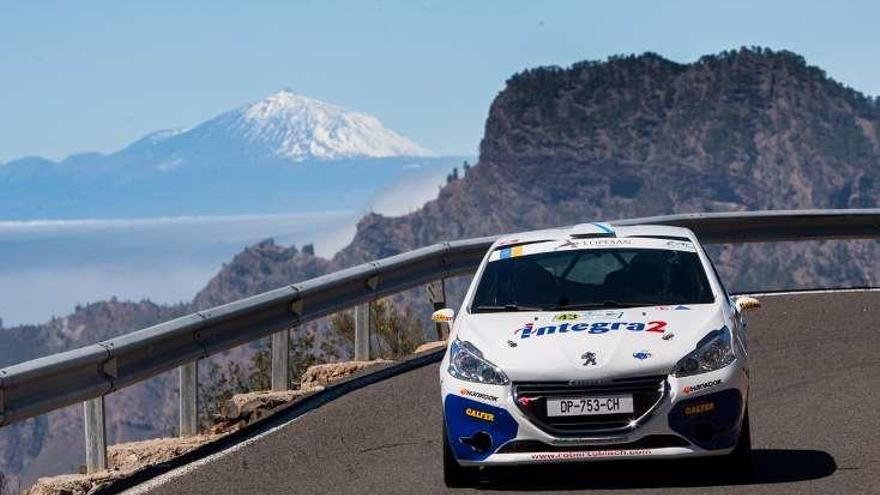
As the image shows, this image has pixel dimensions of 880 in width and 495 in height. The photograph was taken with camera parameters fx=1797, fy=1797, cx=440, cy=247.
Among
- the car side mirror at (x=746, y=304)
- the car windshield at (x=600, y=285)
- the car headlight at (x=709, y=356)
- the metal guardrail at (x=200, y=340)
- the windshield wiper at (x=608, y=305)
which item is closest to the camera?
the car headlight at (x=709, y=356)

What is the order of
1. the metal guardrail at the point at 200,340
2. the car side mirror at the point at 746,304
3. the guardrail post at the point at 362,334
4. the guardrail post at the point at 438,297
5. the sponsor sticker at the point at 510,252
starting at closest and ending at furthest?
the car side mirror at the point at 746,304 < the metal guardrail at the point at 200,340 < the sponsor sticker at the point at 510,252 < the guardrail post at the point at 362,334 < the guardrail post at the point at 438,297

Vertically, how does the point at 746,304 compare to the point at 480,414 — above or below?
above

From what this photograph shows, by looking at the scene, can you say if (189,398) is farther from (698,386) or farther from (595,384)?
(698,386)

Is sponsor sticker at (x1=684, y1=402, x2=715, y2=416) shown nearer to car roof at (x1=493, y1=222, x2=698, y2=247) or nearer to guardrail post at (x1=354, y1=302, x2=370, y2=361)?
car roof at (x1=493, y1=222, x2=698, y2=247)

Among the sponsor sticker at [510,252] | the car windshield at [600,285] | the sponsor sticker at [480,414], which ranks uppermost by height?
the sponsor sticker at [510,252]

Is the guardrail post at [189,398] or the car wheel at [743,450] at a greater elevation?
the car wheel at [743,450]

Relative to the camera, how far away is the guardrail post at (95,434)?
34.4 feet

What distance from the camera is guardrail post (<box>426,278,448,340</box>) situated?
57.4ft

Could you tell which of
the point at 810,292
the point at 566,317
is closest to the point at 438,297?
the point at 810,292

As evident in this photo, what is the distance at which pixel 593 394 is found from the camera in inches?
329

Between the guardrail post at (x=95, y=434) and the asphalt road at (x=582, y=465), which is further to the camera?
the guardrail post at (x=95, y=434)

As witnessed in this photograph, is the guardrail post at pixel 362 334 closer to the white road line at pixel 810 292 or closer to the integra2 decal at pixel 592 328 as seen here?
the white road line at pixel 810 292

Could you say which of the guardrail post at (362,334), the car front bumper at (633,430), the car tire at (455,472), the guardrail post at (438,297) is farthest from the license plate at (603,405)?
the guardrail post at (438,297)

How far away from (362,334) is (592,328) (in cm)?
749
